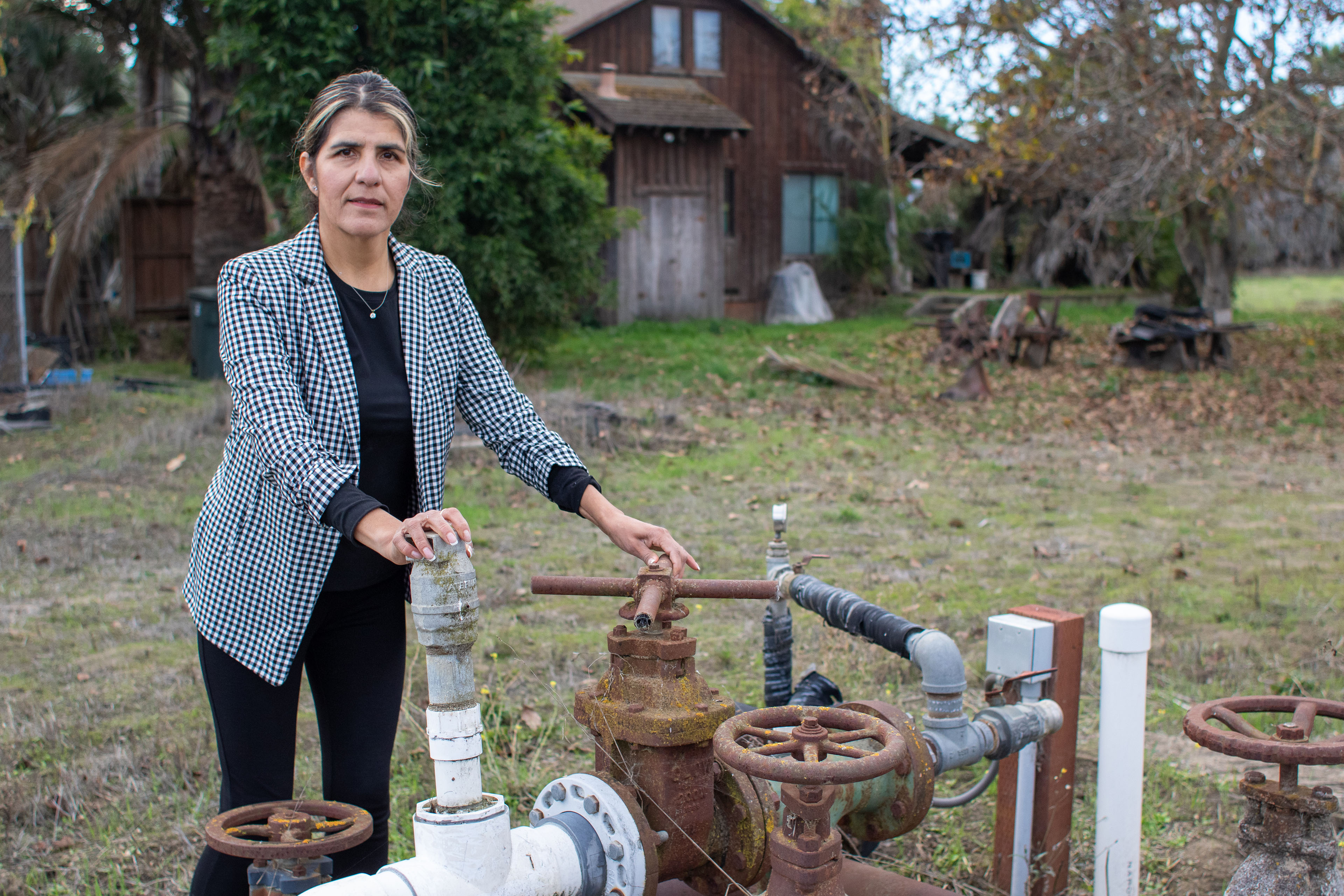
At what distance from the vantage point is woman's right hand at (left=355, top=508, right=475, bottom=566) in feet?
5.74

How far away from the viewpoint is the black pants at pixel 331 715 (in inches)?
89.5

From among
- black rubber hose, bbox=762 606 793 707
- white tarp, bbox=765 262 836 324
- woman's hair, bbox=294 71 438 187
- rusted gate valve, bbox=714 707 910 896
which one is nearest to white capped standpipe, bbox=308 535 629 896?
rusted gate valve, bbox=714 707 910 896

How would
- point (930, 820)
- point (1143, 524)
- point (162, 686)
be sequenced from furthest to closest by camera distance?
point (1143, 524)
point (162, 686)
point (930, 820)

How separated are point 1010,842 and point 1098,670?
1.75 metres

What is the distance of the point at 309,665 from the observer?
243 cm

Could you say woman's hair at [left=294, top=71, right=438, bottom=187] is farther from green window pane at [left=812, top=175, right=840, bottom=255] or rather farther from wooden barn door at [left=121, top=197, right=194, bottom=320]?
green window pane at [left=812, top=175, right=840, bottom=255]

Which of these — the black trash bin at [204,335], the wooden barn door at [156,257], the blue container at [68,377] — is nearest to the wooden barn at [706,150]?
the wooden barn door at [156,257]

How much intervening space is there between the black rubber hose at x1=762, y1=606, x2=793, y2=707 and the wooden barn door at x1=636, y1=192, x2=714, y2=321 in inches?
620

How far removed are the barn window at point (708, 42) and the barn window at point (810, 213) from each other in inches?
97.2

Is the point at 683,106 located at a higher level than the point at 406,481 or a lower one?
higher

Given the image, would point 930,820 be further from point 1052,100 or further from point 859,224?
point 859,224

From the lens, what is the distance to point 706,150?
61.8ft

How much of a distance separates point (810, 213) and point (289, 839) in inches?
808

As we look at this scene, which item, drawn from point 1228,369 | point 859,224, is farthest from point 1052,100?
point 859,224
